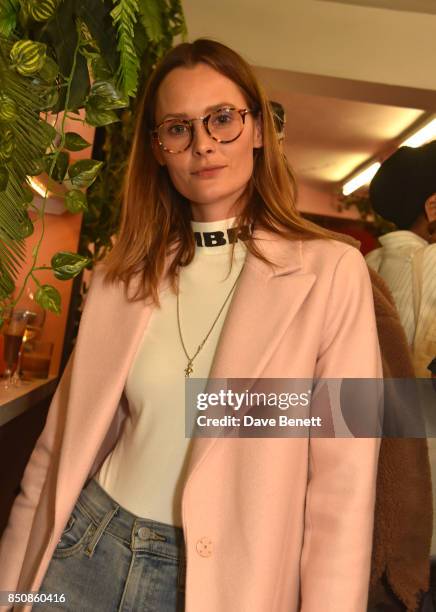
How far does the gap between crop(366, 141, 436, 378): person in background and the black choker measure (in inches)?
20.4

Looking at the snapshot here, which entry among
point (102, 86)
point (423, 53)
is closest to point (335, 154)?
point (423, 53)

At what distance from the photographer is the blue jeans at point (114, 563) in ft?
3.57

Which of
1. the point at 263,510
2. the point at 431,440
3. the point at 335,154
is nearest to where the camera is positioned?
the point at 263,510

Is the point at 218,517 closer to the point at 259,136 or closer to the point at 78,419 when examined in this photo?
the point at 78,419

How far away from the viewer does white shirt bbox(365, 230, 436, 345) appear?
1634 millimetres

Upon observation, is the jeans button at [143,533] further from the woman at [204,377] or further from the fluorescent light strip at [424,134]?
the fluorescent light strip at [424,134]

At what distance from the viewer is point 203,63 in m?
A: 1.36

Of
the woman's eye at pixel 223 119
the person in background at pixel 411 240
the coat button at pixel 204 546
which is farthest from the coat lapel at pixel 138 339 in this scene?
the person in background at pixel 411 240

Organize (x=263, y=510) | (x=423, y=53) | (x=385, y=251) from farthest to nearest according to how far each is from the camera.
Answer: (x=423, y=53) < (x=385, y=251) < (x=263, y=510)

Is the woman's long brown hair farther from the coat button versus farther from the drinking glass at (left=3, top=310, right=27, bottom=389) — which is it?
the drinking glass at (left=3, top=310, right=27, bottom=389)

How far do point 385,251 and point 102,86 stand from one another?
88 cm

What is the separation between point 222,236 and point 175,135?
215 millimetres

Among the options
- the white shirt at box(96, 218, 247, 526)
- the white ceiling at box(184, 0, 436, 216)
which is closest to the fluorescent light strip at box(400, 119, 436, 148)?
the white ceiling at box(184, 0, 436, 216)

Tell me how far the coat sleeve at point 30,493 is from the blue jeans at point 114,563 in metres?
0.12
